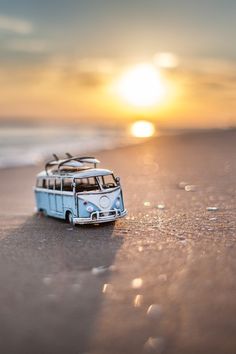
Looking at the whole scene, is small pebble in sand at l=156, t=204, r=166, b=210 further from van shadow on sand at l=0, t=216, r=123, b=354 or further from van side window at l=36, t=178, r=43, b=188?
van side window at l=36, t=178, r=43, b=188

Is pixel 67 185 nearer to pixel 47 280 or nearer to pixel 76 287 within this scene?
pixel 47 280

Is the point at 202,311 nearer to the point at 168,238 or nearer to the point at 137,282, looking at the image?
the point at 137,282

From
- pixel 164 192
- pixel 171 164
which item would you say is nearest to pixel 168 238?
pixel 164 192

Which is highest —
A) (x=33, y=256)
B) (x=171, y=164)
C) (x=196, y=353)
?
(x=171, y=164)

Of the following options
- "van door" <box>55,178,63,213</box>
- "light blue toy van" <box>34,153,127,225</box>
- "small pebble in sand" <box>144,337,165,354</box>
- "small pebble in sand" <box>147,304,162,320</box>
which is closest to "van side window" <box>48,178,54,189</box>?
"light blue toy van" <box>34,153,127,225</box>

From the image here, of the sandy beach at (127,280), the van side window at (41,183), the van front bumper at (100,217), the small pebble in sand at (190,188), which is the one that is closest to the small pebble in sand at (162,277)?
the sandy beach at (127,280)

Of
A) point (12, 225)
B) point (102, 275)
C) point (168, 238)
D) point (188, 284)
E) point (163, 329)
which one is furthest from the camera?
point (12, 225)

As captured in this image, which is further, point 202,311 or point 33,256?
point 33,256
